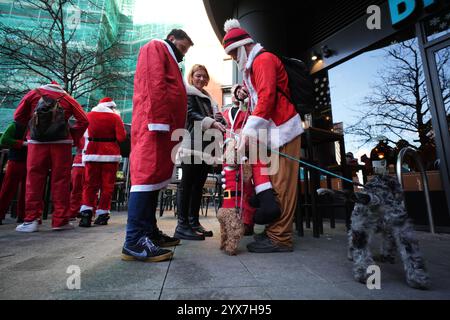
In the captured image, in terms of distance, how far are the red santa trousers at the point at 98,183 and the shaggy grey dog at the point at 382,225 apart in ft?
12.7

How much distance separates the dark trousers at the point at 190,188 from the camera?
309cm

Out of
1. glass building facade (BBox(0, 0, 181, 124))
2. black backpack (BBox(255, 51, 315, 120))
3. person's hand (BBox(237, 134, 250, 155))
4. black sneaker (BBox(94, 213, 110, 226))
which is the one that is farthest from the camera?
Answer: glass building facade (BBox(0, 0, 181, 124))

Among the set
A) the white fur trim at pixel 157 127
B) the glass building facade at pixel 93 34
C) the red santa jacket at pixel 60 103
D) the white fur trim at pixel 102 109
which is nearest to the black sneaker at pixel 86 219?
the red santa jacket at pixel 60 103

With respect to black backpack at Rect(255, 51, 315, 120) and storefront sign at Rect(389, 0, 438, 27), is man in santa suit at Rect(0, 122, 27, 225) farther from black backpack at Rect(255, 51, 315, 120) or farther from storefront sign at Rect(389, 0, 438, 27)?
storefront sign at Rect(389, 0, 438, 27)

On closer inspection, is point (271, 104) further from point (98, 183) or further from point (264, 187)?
point (98, 183)

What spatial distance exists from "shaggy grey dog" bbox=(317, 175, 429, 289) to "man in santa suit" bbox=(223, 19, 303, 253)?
0.85 metres

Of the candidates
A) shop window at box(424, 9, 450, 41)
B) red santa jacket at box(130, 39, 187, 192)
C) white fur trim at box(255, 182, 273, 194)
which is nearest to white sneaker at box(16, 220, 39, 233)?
red santa jacket at box(130, 39, 187, 192)

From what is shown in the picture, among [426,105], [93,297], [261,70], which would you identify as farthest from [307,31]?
[93,297]

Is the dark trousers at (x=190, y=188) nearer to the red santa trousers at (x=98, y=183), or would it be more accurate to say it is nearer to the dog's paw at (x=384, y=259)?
the red santa trousers at (x=98, y=183)

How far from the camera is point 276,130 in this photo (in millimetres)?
2482

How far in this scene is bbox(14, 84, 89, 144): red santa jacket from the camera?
3.74 metres

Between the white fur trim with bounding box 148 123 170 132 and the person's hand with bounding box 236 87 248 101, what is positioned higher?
the person's hand with bounding box 236 87 248 101

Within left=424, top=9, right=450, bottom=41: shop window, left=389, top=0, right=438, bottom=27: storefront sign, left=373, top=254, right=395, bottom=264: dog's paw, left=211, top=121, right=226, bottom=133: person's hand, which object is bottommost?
left=373, top=254, right=395, bottom=264: dog's paw
